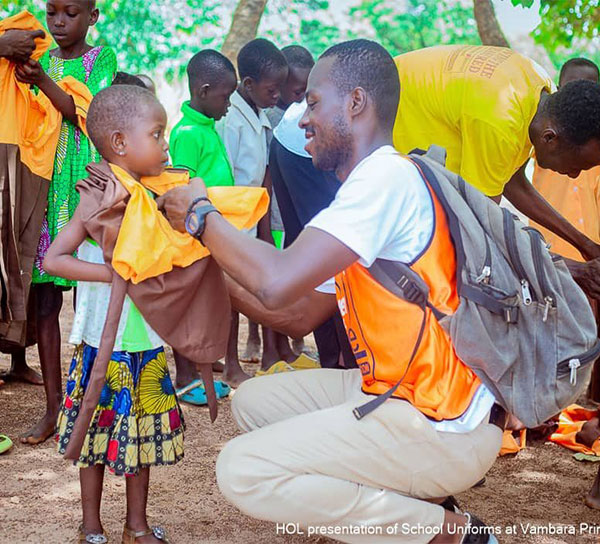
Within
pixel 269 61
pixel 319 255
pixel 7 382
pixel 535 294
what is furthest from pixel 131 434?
pixel 269 61

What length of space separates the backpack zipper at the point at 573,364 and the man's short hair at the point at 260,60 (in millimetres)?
3202

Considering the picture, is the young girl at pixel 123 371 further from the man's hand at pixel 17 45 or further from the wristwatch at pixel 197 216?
the man's hand at pixel 17 45

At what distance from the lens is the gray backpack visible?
7.95ft

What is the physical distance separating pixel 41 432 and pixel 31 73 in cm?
166

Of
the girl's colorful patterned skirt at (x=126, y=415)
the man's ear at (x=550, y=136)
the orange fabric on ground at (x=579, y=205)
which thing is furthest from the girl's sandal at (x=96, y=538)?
the orange fabric on ground at (x=579, y=205)

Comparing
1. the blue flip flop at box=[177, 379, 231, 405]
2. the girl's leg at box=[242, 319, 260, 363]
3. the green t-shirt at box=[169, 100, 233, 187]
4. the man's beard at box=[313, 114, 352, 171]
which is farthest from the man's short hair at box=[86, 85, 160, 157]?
the girl's leg at box=[242, 319, 260, 363]

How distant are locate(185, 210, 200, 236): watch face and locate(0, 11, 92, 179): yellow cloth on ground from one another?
1.44m

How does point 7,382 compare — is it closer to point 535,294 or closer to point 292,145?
point 292,145

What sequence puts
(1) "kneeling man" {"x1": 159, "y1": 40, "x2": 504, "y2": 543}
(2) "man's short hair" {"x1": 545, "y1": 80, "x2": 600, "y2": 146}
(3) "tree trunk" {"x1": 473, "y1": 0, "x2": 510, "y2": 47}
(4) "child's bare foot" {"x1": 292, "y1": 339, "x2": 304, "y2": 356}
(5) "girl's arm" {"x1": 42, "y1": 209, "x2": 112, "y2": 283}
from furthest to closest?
(3) "tree trunk" {"x1": 473, "y1": 0, "x2": 510, "y2": 47}, (4) "child's bare foot" {"x1": 292, "y1": 339, "x2": 304, "y2": 356}, (2) "man's short hair" {"x1": 545, "y1": 80, "x2": 600, "y2": 146}, (5) "girl's arm" {"x1": 42, "y1": 209, "x2": 112, "y2": 283}, (1) "kneeling man" {"x1": 159, "y1": 40, "x2": 504, "y2": 543}

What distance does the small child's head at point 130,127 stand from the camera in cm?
278

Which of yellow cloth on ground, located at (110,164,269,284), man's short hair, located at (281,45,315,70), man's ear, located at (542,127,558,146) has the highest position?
man's short hair, located at (281,45,315,70)

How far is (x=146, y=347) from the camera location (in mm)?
2785

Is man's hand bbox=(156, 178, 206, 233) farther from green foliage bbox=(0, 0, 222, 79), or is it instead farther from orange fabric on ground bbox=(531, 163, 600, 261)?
green foliage bbox=(0, 0, 222, 79)

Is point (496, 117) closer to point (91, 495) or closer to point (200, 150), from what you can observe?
point (200, 150)
